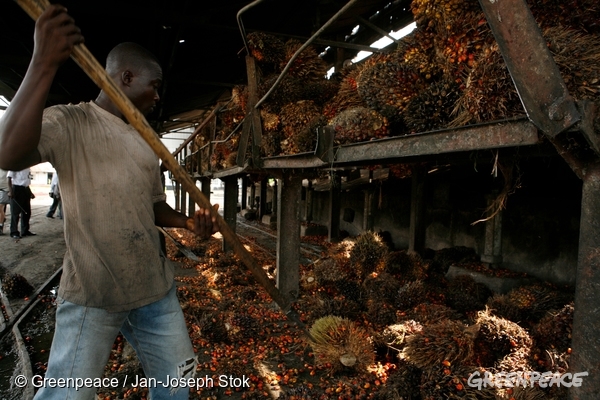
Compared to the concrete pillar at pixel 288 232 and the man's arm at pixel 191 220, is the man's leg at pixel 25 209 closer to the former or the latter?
the concrete pillar at pixel 288 232

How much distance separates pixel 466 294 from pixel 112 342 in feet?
15.1

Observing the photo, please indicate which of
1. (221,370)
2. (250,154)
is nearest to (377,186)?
(250,154)

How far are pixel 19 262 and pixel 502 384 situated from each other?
348 inches

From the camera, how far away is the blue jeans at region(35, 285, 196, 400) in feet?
5.16

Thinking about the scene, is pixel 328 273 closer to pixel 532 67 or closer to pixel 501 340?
pixel 501 340

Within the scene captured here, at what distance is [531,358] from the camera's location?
3.28m

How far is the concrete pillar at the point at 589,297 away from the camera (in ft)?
5.54

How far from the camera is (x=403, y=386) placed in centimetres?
269

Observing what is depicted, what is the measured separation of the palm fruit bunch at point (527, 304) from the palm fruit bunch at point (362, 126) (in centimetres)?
268

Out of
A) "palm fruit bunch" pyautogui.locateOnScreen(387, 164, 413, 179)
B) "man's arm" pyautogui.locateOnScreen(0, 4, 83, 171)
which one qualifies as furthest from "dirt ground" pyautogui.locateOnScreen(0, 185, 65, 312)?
"palm fruit bunch" pyautogui.locateOnScreen(387, 164, 413, 179)

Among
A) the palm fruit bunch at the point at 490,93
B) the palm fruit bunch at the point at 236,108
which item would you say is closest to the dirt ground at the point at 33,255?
the palm fruit bunch at the point at 236,108

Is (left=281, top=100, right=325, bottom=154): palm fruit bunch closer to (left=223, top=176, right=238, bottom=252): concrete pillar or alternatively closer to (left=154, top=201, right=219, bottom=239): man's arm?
(left=154, top=201, right=219, bottom=239): man's arm

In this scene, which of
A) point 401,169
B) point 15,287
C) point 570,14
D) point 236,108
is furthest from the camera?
point 401,169

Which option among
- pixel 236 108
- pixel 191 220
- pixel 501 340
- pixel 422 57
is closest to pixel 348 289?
pixel 501 340
